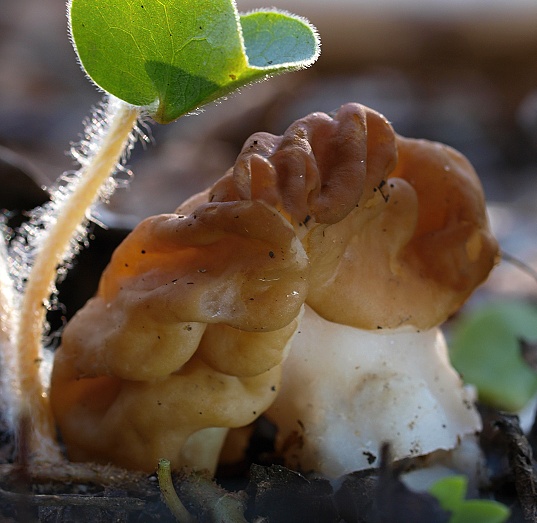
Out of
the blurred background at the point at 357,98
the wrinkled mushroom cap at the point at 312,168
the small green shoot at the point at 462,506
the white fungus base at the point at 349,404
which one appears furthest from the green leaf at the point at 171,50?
the blurred background at the point at 357,98

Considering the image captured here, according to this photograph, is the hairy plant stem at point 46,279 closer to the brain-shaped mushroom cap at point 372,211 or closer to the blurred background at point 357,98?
the brain-shaped mushroom cap at point 372,211

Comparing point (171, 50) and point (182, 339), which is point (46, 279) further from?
point (171, 50)

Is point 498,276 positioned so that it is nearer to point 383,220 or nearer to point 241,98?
point 383,220

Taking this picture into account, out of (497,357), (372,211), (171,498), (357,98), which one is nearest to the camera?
(171,498)

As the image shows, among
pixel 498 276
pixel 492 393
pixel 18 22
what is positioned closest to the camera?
pixel 492 393

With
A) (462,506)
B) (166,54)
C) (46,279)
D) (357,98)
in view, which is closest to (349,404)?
(462,506)

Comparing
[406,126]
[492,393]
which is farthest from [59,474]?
[406,126]
